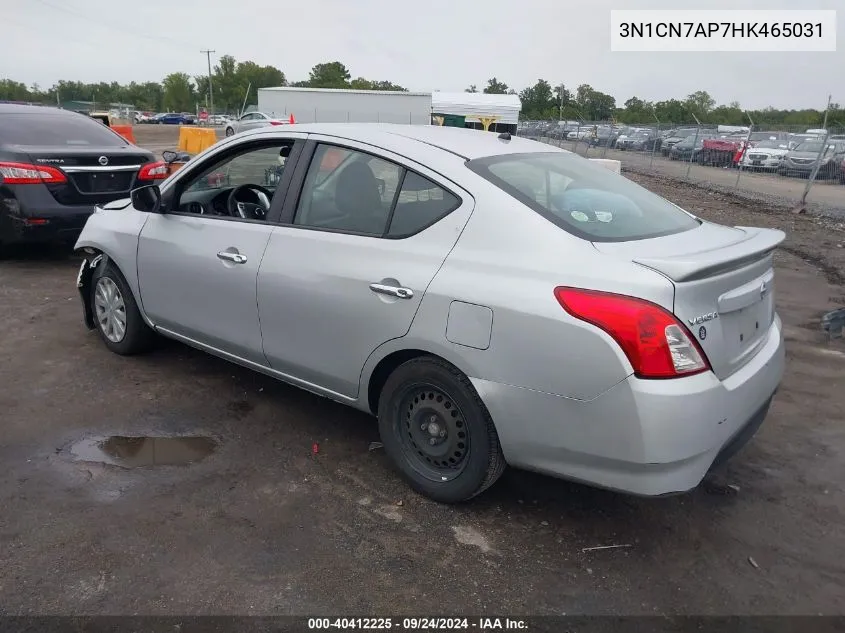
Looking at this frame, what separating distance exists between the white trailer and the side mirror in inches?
1377

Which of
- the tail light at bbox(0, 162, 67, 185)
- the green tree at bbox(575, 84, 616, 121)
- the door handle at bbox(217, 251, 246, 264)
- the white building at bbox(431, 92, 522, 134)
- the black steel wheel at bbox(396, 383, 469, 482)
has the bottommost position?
the black steel wheel at bbox(396, 383, 469, 482)

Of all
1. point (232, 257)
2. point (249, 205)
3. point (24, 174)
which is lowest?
point (232, 257)

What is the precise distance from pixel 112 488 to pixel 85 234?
229 centimetres

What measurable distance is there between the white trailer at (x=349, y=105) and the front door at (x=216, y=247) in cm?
3490

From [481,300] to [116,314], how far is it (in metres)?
3.09

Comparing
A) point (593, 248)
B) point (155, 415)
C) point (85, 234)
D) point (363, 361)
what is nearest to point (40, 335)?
point (85, 234)

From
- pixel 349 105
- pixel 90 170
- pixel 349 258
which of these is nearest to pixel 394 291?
pixel 349 258

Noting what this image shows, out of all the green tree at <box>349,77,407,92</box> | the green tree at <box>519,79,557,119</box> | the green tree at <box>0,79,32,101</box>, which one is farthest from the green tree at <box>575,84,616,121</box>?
the green tree at <box>0,79,32,101</box>

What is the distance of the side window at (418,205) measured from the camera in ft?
10.1

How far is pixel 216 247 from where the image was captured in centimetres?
386

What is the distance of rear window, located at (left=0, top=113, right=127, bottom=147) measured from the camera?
725cm

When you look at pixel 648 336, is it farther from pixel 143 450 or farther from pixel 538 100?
pixel 538 100

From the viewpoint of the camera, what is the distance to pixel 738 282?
110 inches

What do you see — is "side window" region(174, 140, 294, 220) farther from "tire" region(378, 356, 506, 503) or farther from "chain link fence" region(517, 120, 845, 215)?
"chain link fence" region(517, 120, 845, 215)
